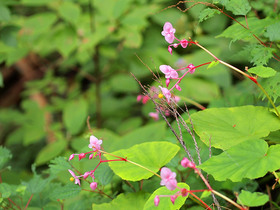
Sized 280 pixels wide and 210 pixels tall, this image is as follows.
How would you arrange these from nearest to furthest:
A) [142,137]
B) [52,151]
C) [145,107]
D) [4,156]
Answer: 1. [4,156]
2. [142,137]
3. [52,151]
4. [145,107]

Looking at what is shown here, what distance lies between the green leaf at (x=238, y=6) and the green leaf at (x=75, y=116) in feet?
5.44

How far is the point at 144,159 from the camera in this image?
0.97 meters

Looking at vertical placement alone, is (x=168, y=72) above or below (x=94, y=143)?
above

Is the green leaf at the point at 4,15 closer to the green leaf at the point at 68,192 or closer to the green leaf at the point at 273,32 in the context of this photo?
the green leaf at the point at 68,192

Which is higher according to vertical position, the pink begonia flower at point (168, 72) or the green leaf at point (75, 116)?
the pink begonia flower at point (168, 72)

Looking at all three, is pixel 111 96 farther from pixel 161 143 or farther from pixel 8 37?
pixel 161 143

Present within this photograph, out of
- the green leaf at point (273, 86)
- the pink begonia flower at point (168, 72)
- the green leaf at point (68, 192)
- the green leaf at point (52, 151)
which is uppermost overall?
the pink begonia flower at point (168, 72)

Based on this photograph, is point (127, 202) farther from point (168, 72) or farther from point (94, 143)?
point (168, 72)

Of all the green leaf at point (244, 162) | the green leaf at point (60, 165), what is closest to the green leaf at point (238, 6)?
the green leaf at point (244, 162)

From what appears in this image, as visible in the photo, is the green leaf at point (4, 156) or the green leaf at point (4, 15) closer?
the green leaf at point (4, 156)

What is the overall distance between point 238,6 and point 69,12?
1.58m

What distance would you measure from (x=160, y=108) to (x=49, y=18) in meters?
1.68

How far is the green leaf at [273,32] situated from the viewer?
0.96 m

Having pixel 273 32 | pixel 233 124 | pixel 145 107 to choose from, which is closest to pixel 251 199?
pixel 233 124
